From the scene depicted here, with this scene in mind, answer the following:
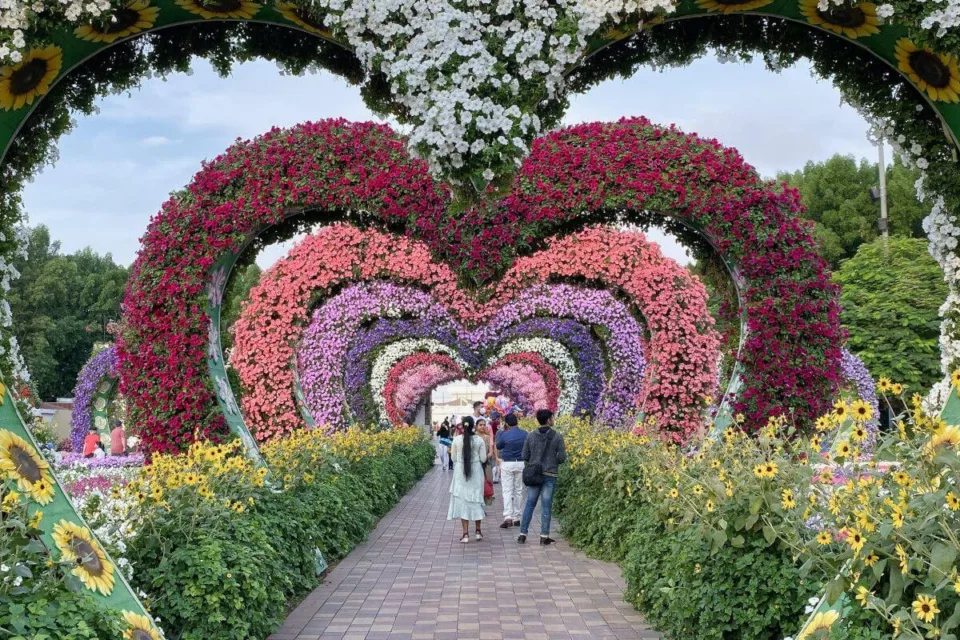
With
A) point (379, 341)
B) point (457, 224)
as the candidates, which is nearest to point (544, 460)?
point (457, 224)

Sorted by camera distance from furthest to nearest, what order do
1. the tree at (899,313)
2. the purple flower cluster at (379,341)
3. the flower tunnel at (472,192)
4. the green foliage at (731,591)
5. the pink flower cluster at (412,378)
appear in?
the tree at (899,313)
the pink flower cluster at (412,378)
the purple flower cluster at (379,341)
the flower tunnel at (472,192)
the green foliage at (731,591)

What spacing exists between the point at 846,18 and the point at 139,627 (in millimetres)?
4477

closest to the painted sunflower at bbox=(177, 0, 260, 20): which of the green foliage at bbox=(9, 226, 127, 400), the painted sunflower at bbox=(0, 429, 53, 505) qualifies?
the painted sunflower at bbox=(0, 429, 53, 505)

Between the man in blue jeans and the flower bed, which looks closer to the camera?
the flower bed

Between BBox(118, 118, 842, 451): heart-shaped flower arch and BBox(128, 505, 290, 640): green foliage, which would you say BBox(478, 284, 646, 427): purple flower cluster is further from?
BBox(128, 505, 290, 640): green foliage

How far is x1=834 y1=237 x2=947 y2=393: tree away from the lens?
28.8 metres

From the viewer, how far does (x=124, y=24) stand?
5129 mm

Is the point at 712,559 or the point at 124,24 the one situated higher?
the point at 124,24

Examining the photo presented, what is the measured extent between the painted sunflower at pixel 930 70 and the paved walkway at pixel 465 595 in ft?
11.2

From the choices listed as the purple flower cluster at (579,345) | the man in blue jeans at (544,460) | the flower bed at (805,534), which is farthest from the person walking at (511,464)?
the purple flower cluster at (579,345)

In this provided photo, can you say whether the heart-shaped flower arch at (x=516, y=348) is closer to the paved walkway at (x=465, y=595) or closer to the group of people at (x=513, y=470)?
the group of people at (x=513, y=470)

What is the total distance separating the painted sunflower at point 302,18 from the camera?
5210mm

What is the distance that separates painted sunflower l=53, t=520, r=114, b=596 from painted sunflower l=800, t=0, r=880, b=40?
429 centimetres

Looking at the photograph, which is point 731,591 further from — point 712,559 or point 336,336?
point 336,336
